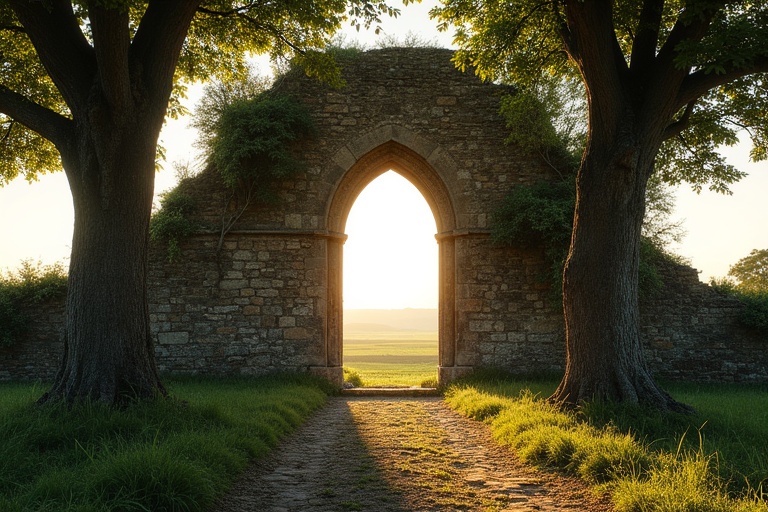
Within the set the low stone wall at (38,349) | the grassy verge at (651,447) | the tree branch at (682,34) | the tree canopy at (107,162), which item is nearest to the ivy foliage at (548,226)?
the grassy verge at (651,447)

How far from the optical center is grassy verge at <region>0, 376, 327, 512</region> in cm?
345

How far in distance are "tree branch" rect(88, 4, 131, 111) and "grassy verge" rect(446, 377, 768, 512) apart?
503cm

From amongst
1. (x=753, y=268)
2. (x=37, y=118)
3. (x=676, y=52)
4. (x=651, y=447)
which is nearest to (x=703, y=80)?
→ (x=676, y=52)

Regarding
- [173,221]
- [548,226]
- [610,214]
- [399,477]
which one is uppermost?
[173,221]

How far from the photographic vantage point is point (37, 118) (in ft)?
20.3

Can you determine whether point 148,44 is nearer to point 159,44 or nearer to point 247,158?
point 159,44

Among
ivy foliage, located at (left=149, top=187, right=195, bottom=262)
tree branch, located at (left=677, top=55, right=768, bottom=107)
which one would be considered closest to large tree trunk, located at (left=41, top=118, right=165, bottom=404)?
ivy foliage, located at (left=149, top=187, right=195, bottom=262)

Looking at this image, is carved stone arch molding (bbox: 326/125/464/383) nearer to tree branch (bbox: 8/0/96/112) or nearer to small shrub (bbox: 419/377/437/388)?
small shrub (bbox: 419/377/437/388)

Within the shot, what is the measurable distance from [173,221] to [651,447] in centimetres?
884

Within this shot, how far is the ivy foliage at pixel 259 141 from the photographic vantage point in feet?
35.5

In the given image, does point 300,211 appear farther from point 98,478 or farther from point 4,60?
point 98,478

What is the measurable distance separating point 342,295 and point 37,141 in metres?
5.88

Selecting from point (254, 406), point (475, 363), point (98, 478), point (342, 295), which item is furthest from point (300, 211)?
point (98, 478)

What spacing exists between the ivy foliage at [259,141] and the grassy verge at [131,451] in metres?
5.08
